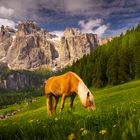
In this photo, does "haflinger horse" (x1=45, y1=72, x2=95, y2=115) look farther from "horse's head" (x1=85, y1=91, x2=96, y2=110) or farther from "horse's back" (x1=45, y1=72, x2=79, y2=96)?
"horse's head" (x1=85, y1=91, x2=96, y2=110)

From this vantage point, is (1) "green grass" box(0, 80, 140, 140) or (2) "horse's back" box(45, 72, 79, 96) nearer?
(1) "green grass" box(0, 80, 140, 140)

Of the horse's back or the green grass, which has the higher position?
the horse's back

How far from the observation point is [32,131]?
6988mm

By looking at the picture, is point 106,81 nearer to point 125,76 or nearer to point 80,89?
point 125,76

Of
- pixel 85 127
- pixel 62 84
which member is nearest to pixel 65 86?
pixel 62 84

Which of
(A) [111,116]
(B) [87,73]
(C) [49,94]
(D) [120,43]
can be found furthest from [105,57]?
(A) [111,116]

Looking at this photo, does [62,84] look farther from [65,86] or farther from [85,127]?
[85,127]

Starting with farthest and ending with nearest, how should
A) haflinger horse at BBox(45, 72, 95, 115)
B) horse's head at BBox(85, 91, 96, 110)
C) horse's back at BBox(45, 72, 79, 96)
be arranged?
horse's back at BBox(45, 72, 79, 96) → haflinger horse at BBox(45, 72, 95, 115) → horse's head at BBox(85, 91, 96, 110)

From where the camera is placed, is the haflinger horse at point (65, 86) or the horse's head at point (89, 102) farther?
the haflinger horse at point (65, 86)

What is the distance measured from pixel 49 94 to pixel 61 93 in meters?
2.03

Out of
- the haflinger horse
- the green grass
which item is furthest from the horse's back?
the green grass

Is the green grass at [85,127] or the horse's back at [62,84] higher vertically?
the horse's back at [62,84]

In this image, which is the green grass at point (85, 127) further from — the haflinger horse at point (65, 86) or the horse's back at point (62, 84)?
the horse's back at point (62, 84)

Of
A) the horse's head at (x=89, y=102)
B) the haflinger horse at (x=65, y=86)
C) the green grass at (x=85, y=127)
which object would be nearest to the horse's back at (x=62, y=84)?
the haflinger horse at (x=65, y=86)
